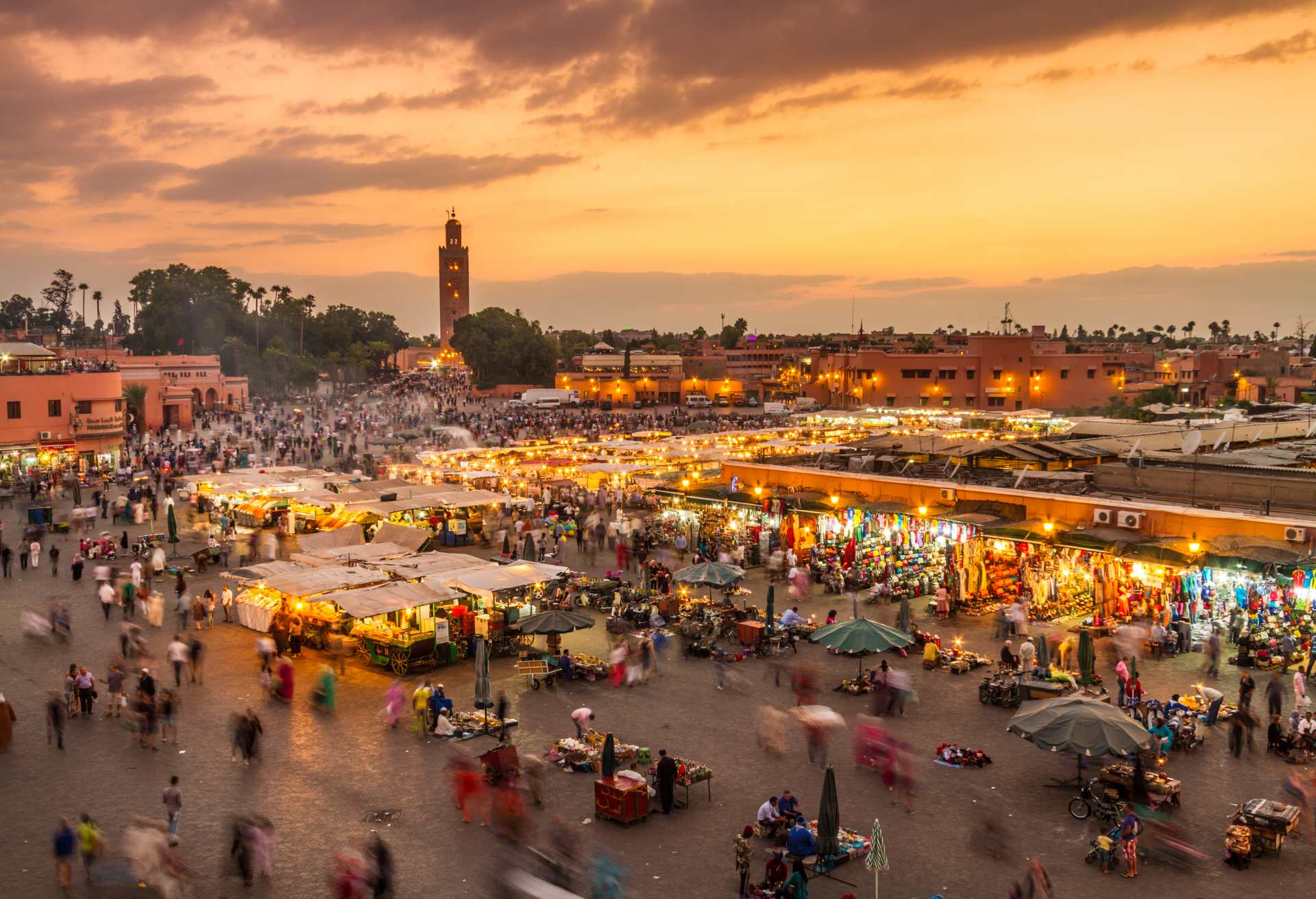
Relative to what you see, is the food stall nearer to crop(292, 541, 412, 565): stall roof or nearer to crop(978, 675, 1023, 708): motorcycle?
crop(292, 541, 412, 565): stall roof

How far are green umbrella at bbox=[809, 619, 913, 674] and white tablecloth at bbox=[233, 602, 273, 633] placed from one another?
33.6ft

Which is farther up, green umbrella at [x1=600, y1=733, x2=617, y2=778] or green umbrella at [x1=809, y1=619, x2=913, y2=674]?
green umbrella at [x1=809, y1=619, x2=913, y2=674]

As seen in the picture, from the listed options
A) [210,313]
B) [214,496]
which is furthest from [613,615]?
[210,313]

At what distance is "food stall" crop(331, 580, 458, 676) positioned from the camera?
1658cm

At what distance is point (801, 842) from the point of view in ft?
32.0

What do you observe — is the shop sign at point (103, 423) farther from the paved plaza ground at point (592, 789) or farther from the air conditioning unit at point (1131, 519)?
the air conditioning unit at point (1131, 519)

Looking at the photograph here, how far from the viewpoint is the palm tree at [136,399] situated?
194 ft

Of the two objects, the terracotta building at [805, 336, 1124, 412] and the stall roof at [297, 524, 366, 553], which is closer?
the stall roof at [297, 524, 366, 553]

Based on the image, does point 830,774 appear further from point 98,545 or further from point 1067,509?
point 98,545

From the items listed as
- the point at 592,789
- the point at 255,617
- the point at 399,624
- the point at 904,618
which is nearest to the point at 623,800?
the point at 592,789

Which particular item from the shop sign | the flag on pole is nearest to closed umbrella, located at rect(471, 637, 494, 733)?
the flag on pole

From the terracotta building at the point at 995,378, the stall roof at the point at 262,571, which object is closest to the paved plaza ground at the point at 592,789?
the stall roof at the point at 262,571

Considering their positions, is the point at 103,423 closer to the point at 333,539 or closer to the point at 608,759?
the point at 333,539

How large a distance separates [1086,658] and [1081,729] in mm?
4031
